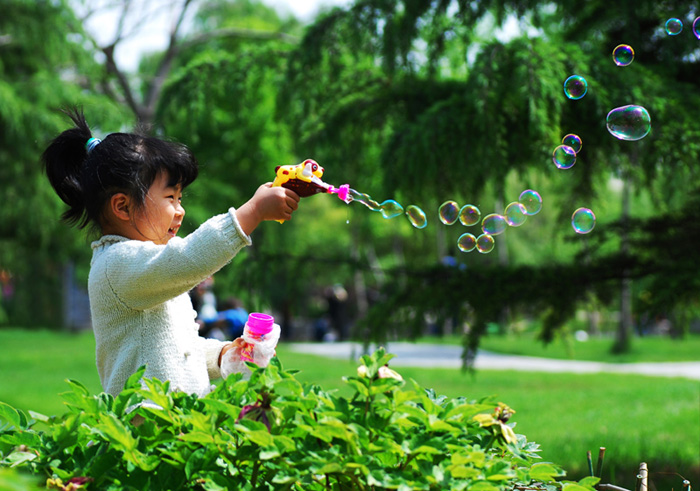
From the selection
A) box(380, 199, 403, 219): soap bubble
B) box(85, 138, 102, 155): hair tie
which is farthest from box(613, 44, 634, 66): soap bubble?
box(85, 138, 102, 155): hair tie

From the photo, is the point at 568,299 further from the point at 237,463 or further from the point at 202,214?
the point at 202,214

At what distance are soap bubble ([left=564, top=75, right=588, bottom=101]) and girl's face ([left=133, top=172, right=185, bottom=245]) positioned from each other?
2.51 meters

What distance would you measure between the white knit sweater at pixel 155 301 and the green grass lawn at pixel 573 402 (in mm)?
352

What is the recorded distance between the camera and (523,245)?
33594mm

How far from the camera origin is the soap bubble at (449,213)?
13.2ft

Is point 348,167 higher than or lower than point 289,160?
lower

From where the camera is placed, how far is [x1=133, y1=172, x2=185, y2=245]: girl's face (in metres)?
2.31

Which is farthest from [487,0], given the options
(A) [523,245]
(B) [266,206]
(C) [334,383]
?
(A) [523,245]

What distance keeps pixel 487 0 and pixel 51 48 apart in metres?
7.40

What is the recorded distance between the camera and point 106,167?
231 cm

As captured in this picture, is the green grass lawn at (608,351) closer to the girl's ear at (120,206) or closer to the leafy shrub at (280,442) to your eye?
the girl's ear at (120,206)

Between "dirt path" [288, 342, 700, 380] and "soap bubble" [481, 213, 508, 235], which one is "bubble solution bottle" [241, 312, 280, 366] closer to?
"soap bubble" [481, 213, 508, 235]

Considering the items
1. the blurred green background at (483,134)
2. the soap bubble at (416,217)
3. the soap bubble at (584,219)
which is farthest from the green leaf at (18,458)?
the soap bubble at (584,219)

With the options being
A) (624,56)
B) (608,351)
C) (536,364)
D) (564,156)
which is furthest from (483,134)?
(608,351)
